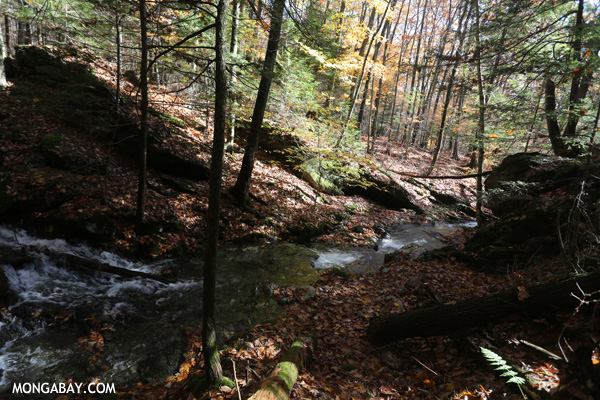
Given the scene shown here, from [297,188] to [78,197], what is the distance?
8293 millimetres

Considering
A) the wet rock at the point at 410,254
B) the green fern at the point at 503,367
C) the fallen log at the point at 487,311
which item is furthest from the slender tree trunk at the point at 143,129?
the wet rock at the point at 410,254

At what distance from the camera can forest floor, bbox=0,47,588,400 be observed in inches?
137

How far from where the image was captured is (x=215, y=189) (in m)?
3.43

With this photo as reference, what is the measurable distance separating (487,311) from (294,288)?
13.9 feet

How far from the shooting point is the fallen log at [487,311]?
130 inches

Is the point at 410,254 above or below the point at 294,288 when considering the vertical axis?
above

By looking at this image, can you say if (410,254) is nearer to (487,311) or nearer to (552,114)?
(552,114)

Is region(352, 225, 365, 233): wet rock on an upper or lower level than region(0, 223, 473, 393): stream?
lower

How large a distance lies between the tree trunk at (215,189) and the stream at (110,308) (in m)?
1.35

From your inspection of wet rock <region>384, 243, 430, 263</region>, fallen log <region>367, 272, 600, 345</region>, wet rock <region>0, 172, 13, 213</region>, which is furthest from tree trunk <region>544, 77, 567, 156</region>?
wet rock <region>0, 172, 13, 213</region>

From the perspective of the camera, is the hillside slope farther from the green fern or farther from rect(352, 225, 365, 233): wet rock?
the green fern

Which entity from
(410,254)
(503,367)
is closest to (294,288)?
(410,254)

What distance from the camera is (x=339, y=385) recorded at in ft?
11.9

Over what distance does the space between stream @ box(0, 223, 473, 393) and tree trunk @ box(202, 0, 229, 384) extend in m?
1.35
